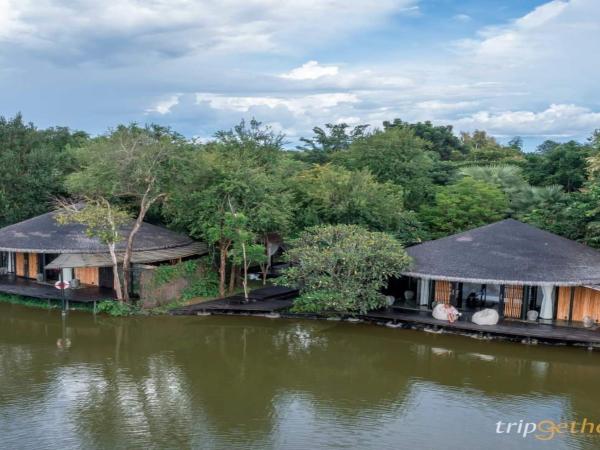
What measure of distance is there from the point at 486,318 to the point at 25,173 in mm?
22855

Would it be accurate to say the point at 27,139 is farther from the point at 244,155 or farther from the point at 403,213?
the point at 403,213

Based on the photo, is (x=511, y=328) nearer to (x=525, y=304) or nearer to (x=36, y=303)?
(x=525, y=304)

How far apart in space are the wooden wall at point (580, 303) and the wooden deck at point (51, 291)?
612 inches

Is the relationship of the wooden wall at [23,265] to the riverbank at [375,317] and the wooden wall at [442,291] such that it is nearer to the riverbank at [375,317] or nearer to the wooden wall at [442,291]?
the riverbank at [375,317]

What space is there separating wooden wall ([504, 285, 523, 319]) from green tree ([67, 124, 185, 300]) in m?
12.7

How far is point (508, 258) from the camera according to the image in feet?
61.3

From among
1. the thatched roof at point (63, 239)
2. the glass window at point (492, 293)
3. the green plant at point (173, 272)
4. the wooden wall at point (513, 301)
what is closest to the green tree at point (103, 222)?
the thatched roof at point (63, 239)

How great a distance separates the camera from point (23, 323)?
1925 cm

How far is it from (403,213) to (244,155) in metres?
7.41

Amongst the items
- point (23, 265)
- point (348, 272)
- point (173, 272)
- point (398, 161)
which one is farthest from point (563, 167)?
point (23, 265)

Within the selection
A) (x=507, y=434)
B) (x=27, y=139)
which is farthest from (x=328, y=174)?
(x=27, y=139)

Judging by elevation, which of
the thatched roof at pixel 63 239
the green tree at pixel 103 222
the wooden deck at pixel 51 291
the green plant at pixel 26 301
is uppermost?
the green tree at pixel 103 222

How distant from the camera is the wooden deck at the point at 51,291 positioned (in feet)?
67.4

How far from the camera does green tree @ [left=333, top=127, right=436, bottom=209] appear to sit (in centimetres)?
2875
